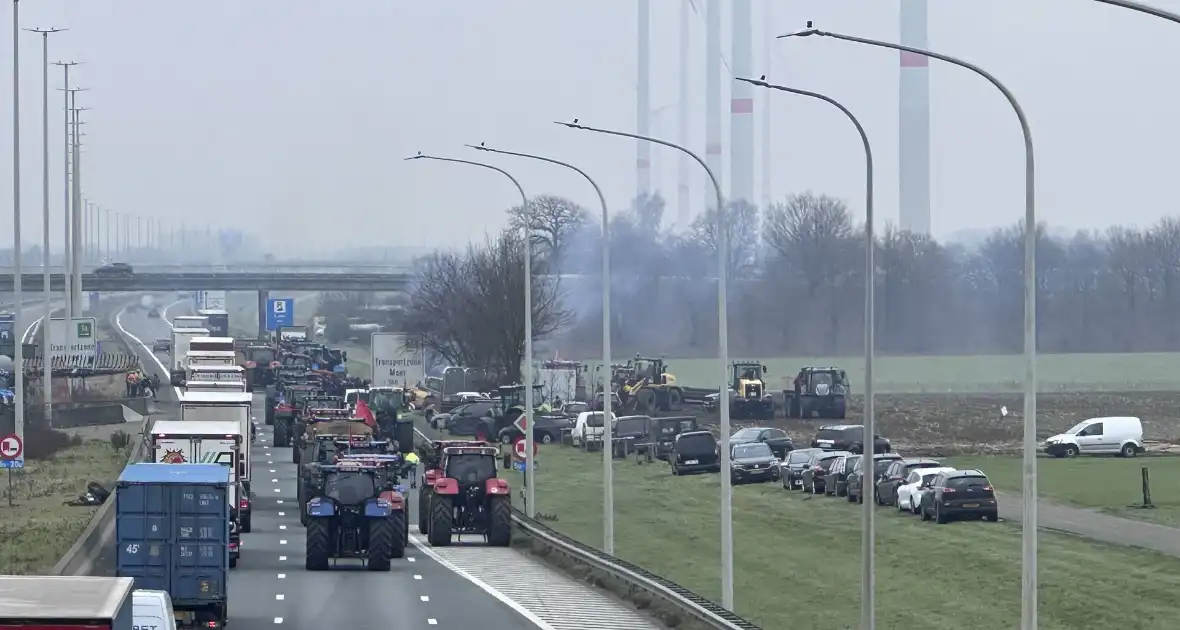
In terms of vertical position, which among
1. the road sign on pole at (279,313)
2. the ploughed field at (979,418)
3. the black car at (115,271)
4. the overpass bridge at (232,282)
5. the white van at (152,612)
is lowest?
the ploughed field at (979,418)

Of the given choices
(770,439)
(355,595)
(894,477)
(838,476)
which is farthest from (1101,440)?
(355,595)

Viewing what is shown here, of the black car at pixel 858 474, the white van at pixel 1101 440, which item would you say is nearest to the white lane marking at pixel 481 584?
the black car at pixel 858 474

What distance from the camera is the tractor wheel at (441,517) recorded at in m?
43.5

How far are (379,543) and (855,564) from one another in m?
9.22

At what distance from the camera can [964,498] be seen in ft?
149

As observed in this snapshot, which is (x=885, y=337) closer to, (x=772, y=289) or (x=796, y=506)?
(x=772, y=289)

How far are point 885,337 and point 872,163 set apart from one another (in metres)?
70.7

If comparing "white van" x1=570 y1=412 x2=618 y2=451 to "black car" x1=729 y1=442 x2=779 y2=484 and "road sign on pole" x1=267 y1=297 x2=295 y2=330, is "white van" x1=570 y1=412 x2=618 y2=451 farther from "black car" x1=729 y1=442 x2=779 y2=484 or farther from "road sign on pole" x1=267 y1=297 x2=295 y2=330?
"road sign on pole" x1=267 y1=297 x2=295 y2=330

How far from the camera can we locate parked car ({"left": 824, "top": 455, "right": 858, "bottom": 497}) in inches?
2125

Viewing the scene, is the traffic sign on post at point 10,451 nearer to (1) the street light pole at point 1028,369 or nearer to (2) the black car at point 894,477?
(2) the black car at point 894,477

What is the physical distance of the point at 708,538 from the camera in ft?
148

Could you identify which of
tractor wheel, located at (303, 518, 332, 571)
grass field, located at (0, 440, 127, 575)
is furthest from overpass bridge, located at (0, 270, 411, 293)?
tractor wheel, located at (303, 518, 332, 571)

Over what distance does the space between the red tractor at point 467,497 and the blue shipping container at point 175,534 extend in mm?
13017

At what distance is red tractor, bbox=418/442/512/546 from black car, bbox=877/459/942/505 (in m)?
11.3
